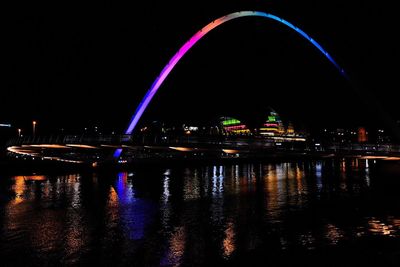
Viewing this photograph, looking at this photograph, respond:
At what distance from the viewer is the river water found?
15.7 m

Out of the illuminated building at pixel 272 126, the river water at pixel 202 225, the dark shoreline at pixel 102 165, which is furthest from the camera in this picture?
the illuminated building at pixel 272 126

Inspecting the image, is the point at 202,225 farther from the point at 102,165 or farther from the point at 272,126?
the point at 272,126

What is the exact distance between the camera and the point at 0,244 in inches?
722

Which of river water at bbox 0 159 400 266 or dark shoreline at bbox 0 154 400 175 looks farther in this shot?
dark shoreline at bbox 0 154 400 175

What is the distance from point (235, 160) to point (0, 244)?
218ft

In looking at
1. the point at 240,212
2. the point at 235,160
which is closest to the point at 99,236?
the point at 240,212

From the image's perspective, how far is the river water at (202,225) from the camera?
1573cm

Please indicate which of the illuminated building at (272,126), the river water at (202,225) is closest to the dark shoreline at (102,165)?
the river water at (202,225)

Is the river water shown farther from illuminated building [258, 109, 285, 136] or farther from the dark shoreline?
illuminated building [258, 109, 285, 136]

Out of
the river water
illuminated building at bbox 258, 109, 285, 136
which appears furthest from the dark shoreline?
illuminated building at bbox 258, 109, 285, 136

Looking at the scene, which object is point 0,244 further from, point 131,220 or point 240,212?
point 240,212

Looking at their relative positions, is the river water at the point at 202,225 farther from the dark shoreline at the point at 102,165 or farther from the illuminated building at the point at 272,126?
the illuminated building at the point at 272,126

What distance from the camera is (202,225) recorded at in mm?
21766

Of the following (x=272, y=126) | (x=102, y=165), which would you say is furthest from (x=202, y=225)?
(x=272, y=126)
